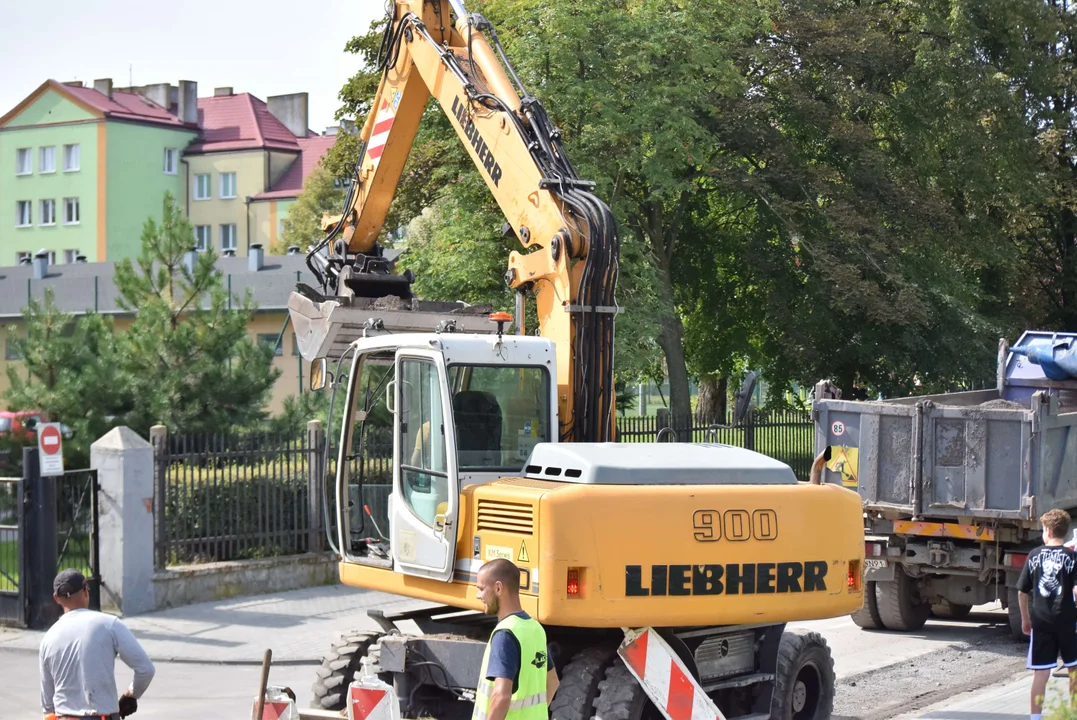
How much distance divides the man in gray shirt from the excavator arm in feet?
11.2

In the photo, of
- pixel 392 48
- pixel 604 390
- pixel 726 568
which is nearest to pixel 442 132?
pixel 392 48

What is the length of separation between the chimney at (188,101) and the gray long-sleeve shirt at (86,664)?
72036 mm

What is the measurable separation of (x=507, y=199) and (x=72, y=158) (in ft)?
216

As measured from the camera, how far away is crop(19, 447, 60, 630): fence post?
1361cm

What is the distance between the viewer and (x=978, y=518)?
500 inches

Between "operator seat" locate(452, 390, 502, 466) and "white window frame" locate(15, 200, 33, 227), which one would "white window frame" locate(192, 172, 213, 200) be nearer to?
"white window frame" locate(15, 200, 33, 227)

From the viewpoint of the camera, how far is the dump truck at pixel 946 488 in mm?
12508

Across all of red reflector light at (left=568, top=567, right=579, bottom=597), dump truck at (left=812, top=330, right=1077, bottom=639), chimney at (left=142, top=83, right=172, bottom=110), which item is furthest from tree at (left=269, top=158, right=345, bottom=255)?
red reflector light at (left=568, top=567, right=579, bottom=597)

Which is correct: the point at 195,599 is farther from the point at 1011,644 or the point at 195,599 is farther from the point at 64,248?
the point at 64,248

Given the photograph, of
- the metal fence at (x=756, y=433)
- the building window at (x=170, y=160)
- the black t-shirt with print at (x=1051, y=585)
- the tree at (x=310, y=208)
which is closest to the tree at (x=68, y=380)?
the metal fence at (x=756, y=433)

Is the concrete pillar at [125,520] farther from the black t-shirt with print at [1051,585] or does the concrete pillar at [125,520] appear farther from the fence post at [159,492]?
the black t-shirt with print at [1051,585]

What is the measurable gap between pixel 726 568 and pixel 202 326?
12.2 m

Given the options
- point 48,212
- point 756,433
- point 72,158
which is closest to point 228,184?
point 72,158

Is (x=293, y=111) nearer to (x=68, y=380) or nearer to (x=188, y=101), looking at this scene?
(x=188, y=101)
